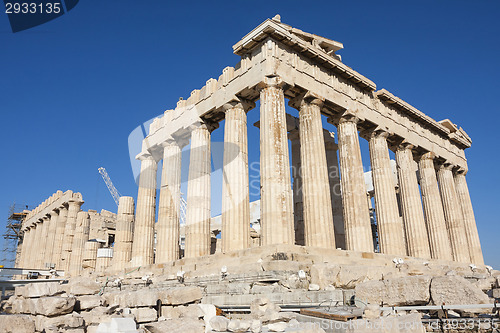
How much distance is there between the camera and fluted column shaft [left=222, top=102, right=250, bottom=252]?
735 inches

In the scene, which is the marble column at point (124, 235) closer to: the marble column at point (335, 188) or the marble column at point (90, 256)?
the marble column at point (90, 256)

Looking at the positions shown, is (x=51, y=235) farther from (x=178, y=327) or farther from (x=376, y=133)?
(x=178, y=327)

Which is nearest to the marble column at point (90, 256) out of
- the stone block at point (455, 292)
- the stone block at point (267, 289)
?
the stone block at point (267, 289)

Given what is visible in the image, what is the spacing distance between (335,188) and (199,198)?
996 cm

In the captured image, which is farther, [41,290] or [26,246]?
[26,246]

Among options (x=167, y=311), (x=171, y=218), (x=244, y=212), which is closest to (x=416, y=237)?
(x=244, y=212)

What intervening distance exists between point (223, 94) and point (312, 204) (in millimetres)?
8002

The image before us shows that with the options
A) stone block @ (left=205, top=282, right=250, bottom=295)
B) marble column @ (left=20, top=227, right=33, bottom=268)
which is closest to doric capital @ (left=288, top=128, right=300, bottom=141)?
stone block @ (left=205, top=282, right=250, bottom=295)

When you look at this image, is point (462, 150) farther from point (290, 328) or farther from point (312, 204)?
point (290, 328)

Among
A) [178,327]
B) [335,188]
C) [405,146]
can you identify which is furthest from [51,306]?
[405,146]

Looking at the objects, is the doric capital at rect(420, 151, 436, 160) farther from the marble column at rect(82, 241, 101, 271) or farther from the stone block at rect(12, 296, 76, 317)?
the marble column at rect(82, 241, 101, 271)

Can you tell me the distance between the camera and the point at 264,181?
1748cm

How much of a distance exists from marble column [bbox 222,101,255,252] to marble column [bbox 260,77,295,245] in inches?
73.9

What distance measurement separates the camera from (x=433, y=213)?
27.1m
